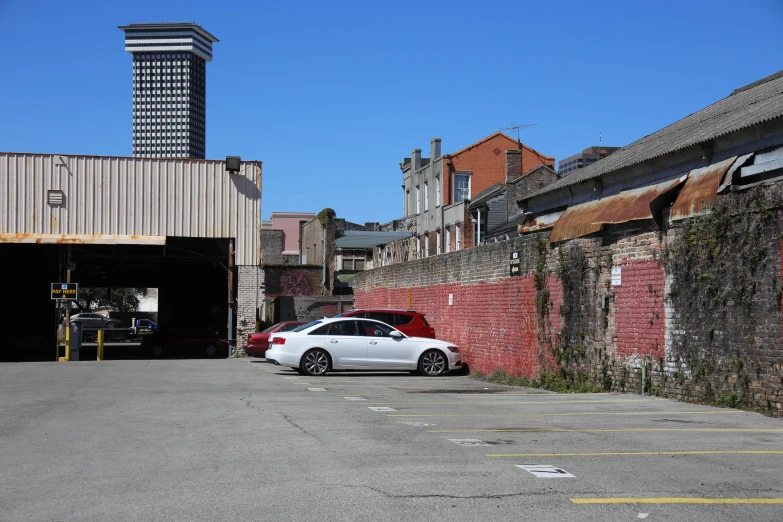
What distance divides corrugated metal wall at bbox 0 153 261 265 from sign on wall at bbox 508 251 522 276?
15797mm

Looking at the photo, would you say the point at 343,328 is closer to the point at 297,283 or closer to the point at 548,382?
the point at 548,382

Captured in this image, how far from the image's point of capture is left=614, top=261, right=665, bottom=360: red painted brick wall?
1498 cm

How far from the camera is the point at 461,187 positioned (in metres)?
54.0

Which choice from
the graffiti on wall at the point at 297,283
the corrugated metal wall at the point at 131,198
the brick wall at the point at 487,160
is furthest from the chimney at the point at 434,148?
the corrugated metal wall at the point at 131,198

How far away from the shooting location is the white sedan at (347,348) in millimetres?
21125

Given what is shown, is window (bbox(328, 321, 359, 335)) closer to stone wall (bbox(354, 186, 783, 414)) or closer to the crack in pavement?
stone wall (bbox(354, 186, 783, 414))

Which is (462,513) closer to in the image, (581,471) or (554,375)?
(581,471)

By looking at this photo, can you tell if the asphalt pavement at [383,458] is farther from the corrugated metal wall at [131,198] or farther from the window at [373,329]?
the corrugated metal wall at [131,198]

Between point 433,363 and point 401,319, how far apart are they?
120 inches

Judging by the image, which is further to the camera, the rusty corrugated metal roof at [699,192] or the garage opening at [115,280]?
the garage opening at [115,280]

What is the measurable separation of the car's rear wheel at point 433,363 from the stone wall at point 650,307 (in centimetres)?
112

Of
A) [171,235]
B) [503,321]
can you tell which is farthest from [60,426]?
[171,235]

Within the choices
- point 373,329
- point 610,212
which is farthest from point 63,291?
point 610,212

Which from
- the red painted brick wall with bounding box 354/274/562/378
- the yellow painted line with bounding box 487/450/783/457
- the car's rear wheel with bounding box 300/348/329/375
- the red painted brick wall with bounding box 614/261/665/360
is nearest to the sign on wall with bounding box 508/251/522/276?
the red painted brick wall with bounding box 354/274/562/378
